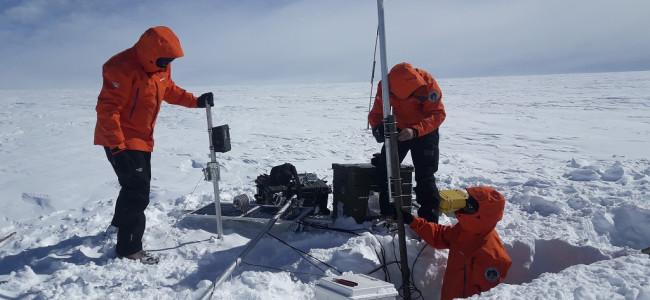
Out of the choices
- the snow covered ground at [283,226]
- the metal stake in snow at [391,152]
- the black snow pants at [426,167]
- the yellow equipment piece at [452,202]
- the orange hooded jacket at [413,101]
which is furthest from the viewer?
the black snow pants at [426,167]

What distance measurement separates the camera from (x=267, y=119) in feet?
55.1

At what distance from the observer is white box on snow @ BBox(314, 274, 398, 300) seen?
2.17 m

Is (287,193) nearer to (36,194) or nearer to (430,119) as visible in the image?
(430,119)

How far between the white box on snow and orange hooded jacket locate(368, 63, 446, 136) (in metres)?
1.56

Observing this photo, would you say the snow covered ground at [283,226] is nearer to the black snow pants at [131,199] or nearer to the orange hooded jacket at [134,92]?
the black snow pants at [131,199]

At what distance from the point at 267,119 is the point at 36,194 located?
1143 cm

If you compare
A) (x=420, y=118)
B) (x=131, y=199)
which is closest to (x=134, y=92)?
(x=131, y=199)

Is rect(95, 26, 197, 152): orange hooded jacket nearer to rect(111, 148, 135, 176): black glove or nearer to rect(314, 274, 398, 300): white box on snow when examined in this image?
rect(111, 148, 135, 176): black glove

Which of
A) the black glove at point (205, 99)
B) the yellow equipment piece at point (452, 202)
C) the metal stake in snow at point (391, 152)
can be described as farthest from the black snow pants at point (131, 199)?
the yellow equipment piece at point (452, 202)

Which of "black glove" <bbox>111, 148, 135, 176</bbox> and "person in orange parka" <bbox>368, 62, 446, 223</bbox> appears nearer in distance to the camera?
"black glove" <bbox>111, 148, 135, 176</bbox>

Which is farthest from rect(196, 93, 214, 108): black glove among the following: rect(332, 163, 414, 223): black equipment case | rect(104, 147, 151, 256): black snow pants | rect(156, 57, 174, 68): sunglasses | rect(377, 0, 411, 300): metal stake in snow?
rect(377, 0, 411, 300): metal stake in snow

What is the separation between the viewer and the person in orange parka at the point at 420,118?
3.63 meters

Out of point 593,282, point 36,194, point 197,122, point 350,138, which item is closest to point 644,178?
point 593,282

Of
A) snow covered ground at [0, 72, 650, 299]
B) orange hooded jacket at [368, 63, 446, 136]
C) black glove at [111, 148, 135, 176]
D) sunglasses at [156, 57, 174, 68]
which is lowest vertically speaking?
snow covered ground at [0, 72, 650, 299]
